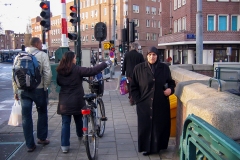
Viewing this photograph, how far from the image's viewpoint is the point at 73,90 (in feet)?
16.4

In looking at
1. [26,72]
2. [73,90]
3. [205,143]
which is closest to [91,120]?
[73,90]

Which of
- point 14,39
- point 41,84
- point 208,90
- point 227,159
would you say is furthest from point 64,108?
point 14,39

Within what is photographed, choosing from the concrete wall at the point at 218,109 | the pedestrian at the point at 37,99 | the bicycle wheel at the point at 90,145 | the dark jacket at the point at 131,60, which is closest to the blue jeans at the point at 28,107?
the pedestrian at the point at 37,99

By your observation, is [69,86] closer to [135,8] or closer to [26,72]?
[26,72]

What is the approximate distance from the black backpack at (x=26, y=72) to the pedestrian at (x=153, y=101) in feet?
5.36

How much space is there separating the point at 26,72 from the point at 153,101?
2.07m

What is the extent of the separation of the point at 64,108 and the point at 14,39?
13685 centimetres

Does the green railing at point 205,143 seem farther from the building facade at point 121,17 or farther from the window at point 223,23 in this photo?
the building facade at point 121,17

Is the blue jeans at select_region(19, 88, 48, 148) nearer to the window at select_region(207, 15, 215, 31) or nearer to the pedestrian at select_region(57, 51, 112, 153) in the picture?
the pedestrian at select_region(57, 51, 112, 153)

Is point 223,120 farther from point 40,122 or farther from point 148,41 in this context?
point 148,41

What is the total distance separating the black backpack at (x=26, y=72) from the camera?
4.94 m

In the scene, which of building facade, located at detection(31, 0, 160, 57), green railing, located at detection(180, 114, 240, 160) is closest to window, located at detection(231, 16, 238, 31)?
building facade, located at detection(31, 0, 160, 57)

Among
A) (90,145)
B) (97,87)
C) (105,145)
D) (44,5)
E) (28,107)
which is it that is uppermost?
(44,5)

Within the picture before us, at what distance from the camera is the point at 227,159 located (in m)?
1.67
